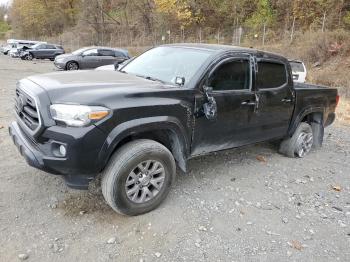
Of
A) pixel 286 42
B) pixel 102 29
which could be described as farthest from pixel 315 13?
pixel 102 29

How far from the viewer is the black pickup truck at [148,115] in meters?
3.21

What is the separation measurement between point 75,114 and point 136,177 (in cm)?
95

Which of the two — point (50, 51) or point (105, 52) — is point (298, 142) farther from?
point (50, 51)

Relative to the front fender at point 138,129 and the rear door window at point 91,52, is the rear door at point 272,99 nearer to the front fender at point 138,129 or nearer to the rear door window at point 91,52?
the front fender at point 138,129

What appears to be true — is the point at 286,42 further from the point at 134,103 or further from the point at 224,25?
the point at 134,103

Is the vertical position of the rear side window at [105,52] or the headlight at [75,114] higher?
the headlight at [75,114]

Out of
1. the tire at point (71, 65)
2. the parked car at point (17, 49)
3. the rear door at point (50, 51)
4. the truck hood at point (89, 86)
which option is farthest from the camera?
the parked car at point (17, 49)

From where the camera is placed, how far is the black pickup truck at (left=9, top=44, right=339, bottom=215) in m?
3.21

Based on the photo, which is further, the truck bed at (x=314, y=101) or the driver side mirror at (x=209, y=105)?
the truck bed at (x=314, y=101)

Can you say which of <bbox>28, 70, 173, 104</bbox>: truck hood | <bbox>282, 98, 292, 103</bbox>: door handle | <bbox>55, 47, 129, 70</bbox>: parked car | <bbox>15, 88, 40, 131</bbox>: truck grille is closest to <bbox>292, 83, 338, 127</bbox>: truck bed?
<bbox>282, 98, 292, 103</bbox>: door handle

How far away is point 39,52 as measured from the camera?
2689 centimetres

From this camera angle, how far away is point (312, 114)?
619cm

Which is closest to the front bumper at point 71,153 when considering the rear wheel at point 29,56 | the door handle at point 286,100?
the door handle at point 286,100

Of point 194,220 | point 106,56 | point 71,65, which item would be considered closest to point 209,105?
point 194,220
